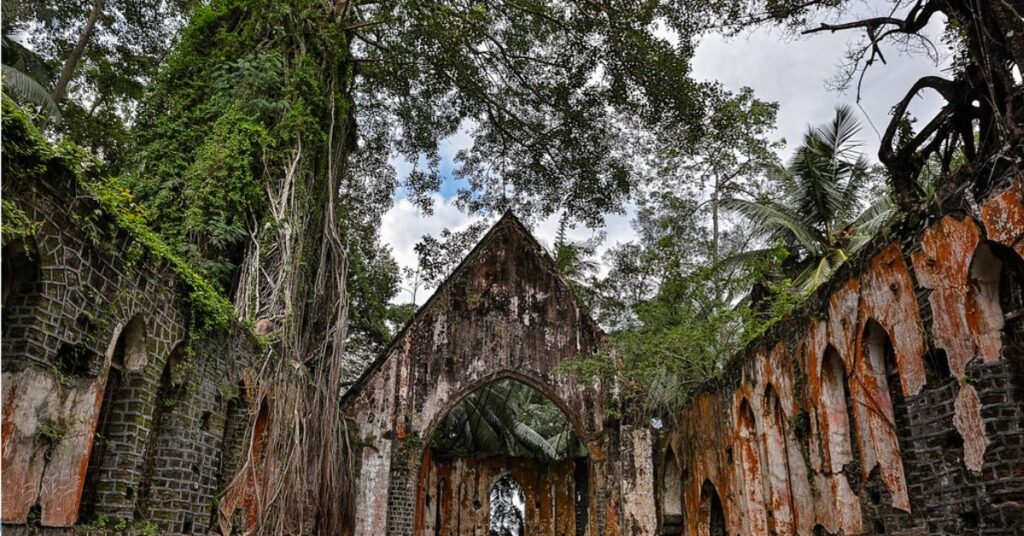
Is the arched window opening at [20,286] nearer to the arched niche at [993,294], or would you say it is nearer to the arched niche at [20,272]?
the arched niche at [20,272]

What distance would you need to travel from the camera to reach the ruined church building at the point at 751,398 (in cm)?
381

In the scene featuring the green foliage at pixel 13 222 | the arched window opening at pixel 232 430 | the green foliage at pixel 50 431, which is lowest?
the green foliage at pixel 50 431

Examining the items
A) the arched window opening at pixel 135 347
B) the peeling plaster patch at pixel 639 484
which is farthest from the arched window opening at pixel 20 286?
the peeling plaster patch at pixel 639 484

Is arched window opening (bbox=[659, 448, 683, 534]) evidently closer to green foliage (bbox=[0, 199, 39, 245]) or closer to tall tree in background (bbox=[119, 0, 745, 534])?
tall tree in background (bbox=[119, 0, 745, 534])

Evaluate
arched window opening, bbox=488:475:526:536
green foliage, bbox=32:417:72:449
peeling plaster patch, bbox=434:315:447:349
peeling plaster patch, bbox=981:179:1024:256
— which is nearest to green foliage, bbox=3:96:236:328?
green foliage, bbox=32:417:72:449

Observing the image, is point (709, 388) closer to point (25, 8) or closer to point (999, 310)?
point (999, 310)

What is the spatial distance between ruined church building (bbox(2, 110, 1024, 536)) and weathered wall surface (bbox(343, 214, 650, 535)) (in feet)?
8.46

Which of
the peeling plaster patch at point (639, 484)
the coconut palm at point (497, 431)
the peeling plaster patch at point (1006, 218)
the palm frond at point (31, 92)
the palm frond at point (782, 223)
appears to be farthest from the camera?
the coconut palm at point (497, 431)

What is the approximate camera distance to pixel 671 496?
10820 mm

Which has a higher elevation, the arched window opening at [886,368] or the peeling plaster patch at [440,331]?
the peeling plaster patch at [440,331]

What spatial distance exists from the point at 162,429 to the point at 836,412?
521 centimetres

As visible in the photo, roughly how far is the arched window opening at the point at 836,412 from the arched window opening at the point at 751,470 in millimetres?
1657

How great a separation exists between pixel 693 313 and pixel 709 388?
265 cm

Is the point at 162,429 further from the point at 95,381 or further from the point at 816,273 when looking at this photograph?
the point at 816,273
